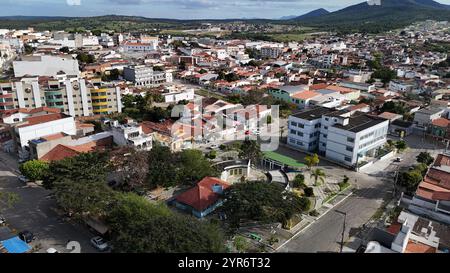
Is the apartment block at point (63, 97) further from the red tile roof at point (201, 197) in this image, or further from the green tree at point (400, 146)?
the green tree at point (400, 146)

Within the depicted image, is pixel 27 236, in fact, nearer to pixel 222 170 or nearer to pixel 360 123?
pixel 222 170

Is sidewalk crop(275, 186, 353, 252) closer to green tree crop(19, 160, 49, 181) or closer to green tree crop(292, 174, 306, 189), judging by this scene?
green tree crop(292, 174, 306, 189)

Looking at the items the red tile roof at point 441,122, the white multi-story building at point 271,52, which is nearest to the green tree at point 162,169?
the red tile roof at point 441,122

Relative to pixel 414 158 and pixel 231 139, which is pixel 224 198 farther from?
pixel 414 158

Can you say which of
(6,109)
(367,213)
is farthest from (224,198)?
(6,109)

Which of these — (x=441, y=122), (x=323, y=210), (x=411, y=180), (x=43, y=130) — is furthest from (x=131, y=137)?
(x=441, y=122)

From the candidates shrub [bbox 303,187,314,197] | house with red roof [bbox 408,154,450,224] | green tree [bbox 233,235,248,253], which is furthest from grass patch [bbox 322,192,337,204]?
green tree [bbox 233,235,248,253]
